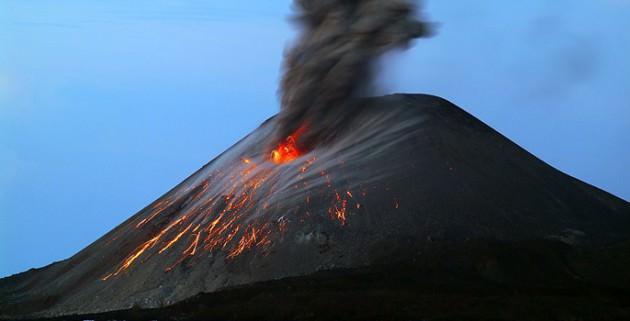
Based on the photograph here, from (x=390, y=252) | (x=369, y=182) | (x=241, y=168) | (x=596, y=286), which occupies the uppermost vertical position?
(x=241, y=168)

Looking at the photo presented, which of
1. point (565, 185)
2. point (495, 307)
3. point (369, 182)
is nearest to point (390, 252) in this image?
point (369, 182)

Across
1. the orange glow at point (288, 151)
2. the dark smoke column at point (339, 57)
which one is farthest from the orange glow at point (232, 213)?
the dark smoke column at point (339, 57)

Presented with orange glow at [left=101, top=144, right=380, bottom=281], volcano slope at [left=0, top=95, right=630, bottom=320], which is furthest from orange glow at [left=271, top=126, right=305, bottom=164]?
volcano slope at [left=0, top=95, right=630, bottom=320]

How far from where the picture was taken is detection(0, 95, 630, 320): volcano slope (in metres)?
26.3

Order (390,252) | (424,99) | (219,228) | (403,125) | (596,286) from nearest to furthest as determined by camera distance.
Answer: (596,286)
(390,252)
(219,228)
(403,125)
(424,99)

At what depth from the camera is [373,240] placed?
31.4 meters

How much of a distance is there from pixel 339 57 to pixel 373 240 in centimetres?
1031

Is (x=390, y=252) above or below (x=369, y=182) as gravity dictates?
below

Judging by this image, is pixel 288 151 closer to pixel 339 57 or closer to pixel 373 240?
pixel 339 57

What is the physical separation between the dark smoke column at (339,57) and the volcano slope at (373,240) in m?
0.91

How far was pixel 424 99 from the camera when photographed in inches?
1602

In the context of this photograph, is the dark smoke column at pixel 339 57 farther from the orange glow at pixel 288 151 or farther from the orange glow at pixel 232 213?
the orange glow at pixel 232 213

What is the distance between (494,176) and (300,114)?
28.3ft

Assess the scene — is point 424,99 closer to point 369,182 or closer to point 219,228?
point 369,182
